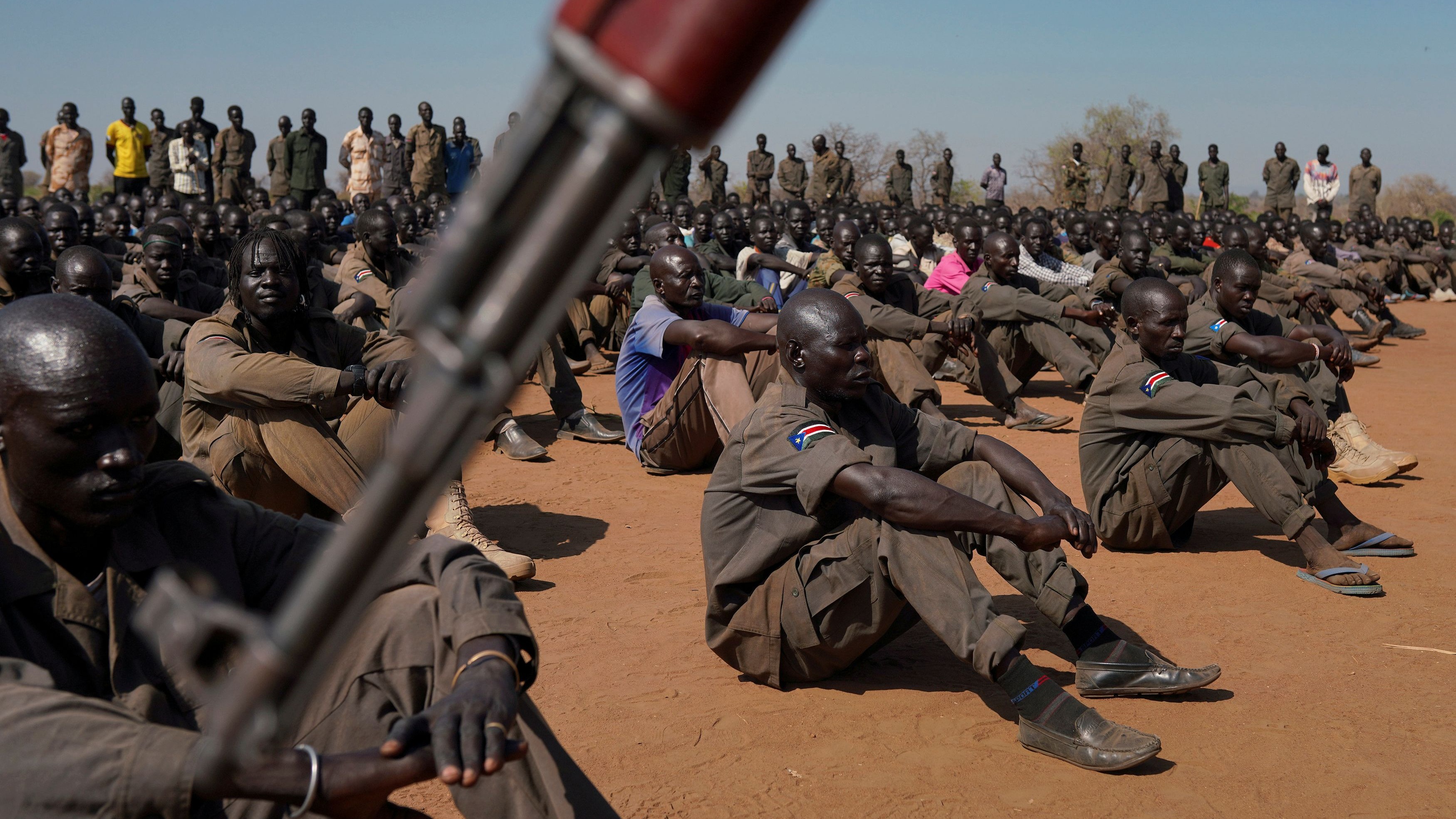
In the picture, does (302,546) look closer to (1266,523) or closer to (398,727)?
(398,727)

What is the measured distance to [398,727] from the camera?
181 cm

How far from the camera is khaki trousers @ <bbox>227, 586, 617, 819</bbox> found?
7.23 feet

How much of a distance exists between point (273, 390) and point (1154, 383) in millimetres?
3953

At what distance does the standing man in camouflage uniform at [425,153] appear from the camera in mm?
20000

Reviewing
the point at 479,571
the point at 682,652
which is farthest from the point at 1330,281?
the point at 479,571

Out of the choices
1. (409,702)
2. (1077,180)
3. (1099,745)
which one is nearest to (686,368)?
(1099,745)

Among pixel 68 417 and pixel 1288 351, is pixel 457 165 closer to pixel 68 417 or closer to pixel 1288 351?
pixel 1288 351

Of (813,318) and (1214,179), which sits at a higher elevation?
(1214,179)

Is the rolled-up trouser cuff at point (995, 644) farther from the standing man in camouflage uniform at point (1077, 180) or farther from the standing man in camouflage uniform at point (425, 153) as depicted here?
the standing man in camouflage uniform at point (1077, 180)

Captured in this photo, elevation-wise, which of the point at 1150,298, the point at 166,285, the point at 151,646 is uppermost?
the point at 1150,298

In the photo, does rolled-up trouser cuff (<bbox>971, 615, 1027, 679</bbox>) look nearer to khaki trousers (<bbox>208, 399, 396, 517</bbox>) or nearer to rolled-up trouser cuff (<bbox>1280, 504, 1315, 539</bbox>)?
rolled-up trouser cuff (<bbox>1280, 504, 1315, 539</bbox>)

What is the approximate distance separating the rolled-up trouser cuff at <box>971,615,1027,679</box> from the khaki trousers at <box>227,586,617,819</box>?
5.09 ft

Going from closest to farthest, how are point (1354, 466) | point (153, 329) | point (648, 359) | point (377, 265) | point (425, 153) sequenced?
point (153, 329), point (1354, 466), point (648, 359), point (377, 265), point (425, 153)

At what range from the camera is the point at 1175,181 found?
26.9m
